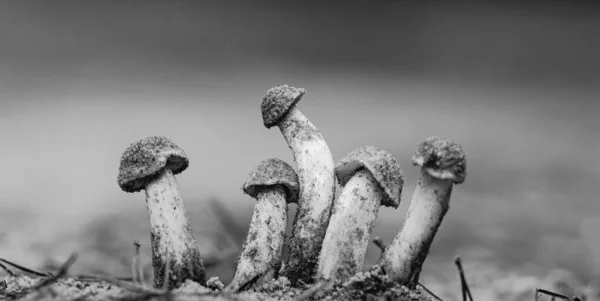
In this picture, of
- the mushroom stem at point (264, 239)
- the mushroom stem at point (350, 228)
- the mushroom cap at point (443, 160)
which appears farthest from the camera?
the mushroom stem at point (264, 239)

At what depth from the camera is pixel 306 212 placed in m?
3.19

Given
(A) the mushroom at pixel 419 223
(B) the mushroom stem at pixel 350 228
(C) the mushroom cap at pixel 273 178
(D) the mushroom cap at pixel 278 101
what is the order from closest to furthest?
(A) the mushroom at pixel 419 223, (B) the mushroom stem at pixel 350 228, (C) the mushroom cap at pixel 273 178, (D) the mushroom cap at pixel 278 101

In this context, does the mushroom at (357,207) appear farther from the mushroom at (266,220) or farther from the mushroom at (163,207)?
the mushroom at (163,207)

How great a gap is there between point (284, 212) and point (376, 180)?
0.63 meters

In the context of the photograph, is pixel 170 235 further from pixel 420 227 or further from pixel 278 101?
pixel 420 227

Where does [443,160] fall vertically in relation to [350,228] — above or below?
above

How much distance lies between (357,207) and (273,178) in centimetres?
54

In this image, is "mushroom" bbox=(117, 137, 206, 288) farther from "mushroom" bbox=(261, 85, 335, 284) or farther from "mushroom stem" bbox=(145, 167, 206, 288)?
"mushroom" bbox=(261, 85, 335, 284)

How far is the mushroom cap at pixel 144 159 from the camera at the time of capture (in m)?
2.99

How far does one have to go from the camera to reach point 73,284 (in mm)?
2842

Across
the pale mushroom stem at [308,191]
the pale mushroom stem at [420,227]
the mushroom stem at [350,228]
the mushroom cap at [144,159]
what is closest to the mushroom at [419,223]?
the pale mushroom stem at [420,227]

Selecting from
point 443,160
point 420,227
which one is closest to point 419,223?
point 420,227

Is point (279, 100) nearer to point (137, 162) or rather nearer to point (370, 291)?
point (137, 162)

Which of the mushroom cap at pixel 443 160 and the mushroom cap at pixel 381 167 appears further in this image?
the mushroom cap at pixel 381 167
